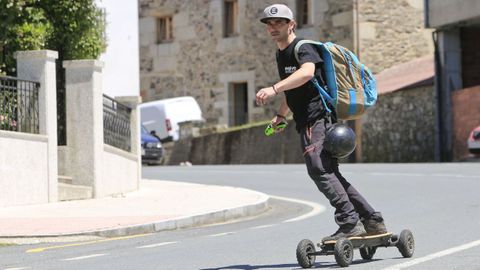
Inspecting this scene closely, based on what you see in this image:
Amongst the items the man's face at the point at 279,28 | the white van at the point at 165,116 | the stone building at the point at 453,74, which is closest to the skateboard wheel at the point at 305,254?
the man's face at the point at 279,28

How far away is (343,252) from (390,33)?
100 ft

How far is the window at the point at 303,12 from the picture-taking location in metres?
39.6

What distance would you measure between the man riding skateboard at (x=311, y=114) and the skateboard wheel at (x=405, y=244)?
15.1 inches

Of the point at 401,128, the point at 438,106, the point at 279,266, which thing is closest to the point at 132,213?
the point at 279,266

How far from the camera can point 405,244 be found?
28.9 feet

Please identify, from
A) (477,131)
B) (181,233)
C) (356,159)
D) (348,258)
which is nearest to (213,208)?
(181,233)

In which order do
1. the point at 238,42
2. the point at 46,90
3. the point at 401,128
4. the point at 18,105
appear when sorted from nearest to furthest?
1. the point at 18,105
2. the point at 46,90
3. the point at 401,128
4. the point at 238,42

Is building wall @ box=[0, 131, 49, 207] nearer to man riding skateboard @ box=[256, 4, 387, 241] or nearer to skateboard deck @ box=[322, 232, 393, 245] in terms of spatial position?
man riding skateboard @ box=[256, 4, 387, 241]

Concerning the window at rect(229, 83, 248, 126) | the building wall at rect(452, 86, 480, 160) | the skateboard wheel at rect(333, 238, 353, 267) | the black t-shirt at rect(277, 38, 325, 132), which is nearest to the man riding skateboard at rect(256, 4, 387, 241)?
the black t-shirt at rect(277, 38, 325, 132)

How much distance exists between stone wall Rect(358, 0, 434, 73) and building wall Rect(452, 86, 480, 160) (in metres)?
6.55

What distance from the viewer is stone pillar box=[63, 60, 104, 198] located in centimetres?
1805

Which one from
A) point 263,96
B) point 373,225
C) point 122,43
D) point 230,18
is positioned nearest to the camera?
point 263,96

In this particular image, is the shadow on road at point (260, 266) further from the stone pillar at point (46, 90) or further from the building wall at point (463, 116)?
the building wall at point (463, 116)

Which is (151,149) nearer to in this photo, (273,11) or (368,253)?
(368,253)
